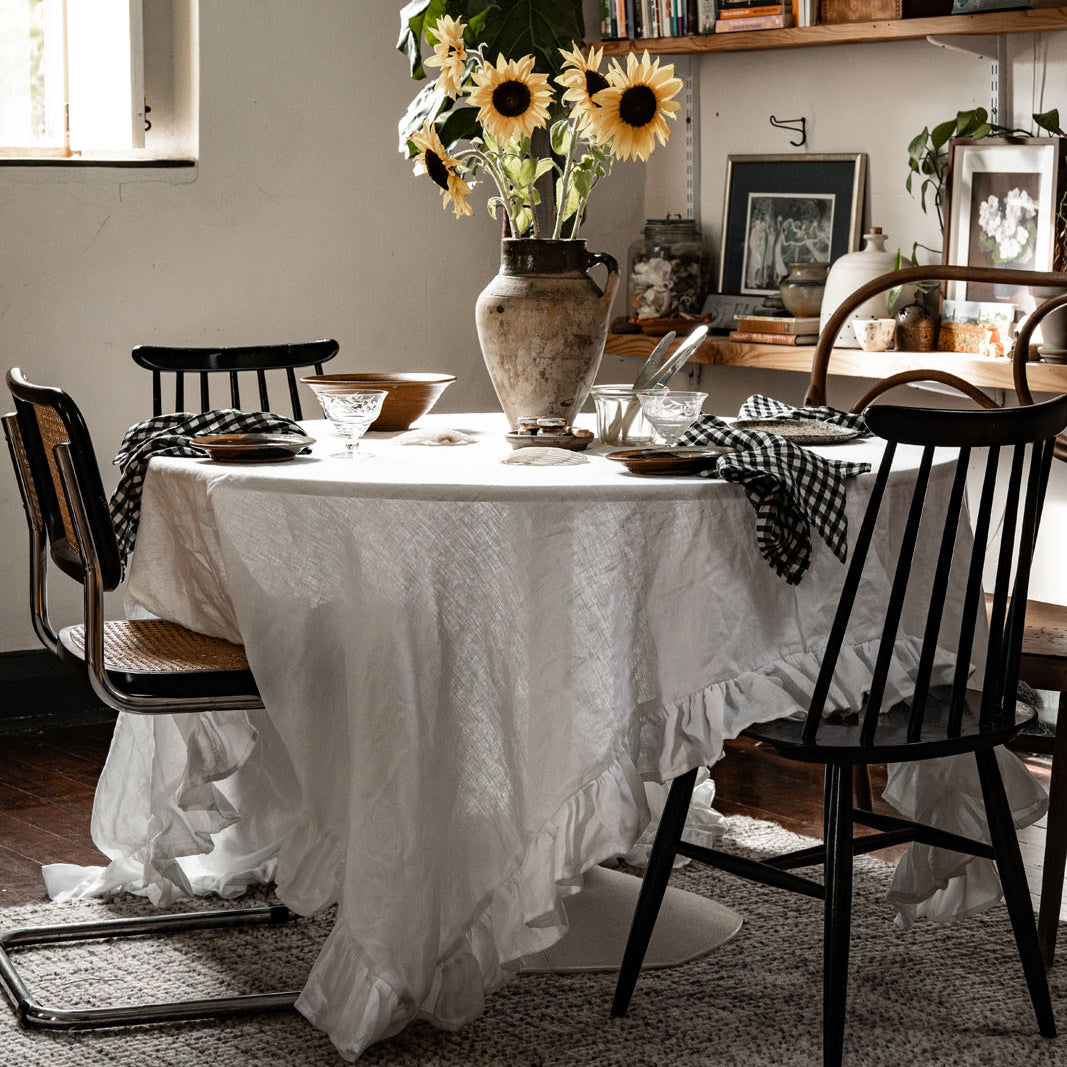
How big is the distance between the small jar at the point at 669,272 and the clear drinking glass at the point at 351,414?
199cm

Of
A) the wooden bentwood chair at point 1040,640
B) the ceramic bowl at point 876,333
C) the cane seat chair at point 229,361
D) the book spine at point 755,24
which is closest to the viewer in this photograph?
the wooden bentwood chair at point 1040,640

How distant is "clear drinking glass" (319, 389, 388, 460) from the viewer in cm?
223

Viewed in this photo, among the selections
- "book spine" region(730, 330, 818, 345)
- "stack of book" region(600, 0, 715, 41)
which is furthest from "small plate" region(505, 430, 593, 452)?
"stack of book" region(600, 0, 715, 41)

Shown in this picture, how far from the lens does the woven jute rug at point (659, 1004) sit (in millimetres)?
2098

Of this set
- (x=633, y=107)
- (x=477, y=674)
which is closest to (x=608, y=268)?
(x=633, y=107)

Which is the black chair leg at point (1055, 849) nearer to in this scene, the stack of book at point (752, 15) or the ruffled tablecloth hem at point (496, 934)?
the ruffled tablecloth hem at point (496, 934)

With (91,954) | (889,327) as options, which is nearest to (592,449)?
(91,954)

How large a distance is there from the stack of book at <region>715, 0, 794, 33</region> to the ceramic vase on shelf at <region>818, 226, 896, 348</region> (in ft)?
1.77

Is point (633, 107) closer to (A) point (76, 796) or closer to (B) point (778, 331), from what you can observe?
(B) point (778, 331)

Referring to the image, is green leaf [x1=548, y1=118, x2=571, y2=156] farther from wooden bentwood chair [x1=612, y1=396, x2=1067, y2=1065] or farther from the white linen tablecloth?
wooden bentwood chair [x1=612, y1=396, x2=1067, y2=1065]

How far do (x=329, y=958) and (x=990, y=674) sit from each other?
3.02 ft

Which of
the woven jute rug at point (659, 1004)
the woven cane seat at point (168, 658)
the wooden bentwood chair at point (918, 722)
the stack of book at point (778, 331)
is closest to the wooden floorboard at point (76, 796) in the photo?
the woven jute rug at point (659, 1004)

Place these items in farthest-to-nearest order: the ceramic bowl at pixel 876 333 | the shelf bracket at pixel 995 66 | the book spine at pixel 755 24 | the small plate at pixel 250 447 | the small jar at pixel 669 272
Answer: the small jar at pixel 669 272 → the book spine at pixel 755 24 → the ceramic bowl at pixel 876 333 → the shelf bracket at pixel 995 66 → the small plate at pixel 250 447

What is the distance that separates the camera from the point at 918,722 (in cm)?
194
